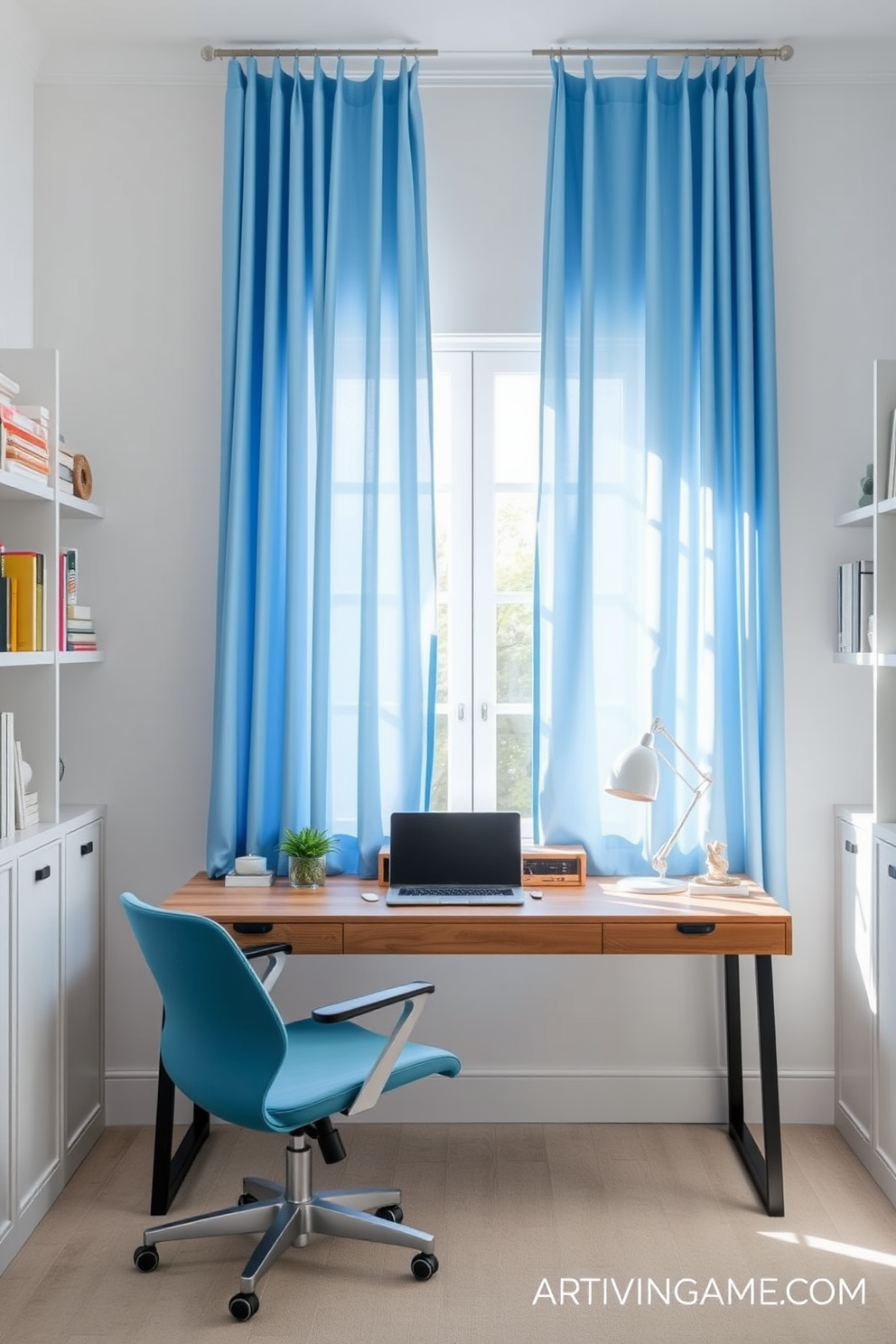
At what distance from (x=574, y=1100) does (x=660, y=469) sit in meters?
1.85

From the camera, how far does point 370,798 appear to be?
3.02 meters

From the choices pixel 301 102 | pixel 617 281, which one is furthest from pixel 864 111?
pixel 301 102

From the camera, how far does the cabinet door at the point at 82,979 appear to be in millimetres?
2801

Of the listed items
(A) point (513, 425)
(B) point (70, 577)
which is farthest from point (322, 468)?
(B) point (70, 577)

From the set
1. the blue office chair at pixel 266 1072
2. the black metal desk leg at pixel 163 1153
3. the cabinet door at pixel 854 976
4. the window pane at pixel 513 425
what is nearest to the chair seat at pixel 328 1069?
the blue office chair at pixel 266 1072

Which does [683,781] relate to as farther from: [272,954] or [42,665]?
Result: [42,665]

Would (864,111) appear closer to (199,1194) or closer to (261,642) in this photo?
(261,642)

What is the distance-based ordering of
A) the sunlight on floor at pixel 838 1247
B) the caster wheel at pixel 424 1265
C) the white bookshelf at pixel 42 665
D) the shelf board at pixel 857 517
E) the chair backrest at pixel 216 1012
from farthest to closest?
the shelf board at pixel 857 517 < the white bookshelf at pixel 42 665 < the sunlight on floor at pixel 838 1247 < the caster wheel at pixel 424 1265 < the chair backrest at pixel 216 1012

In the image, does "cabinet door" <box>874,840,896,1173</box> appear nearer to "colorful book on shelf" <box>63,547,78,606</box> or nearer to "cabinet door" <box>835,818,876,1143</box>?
"cabinet door" <box>835,818,876,1143</box>

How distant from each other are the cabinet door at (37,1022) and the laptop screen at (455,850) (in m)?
0.87

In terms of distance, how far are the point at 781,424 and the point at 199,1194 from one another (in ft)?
8.66

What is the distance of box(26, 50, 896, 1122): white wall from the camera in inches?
124

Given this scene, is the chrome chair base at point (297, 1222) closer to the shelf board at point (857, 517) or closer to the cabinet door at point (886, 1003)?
the cabinet door at point (886, 1003)

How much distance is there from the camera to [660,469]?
3.03 metres
